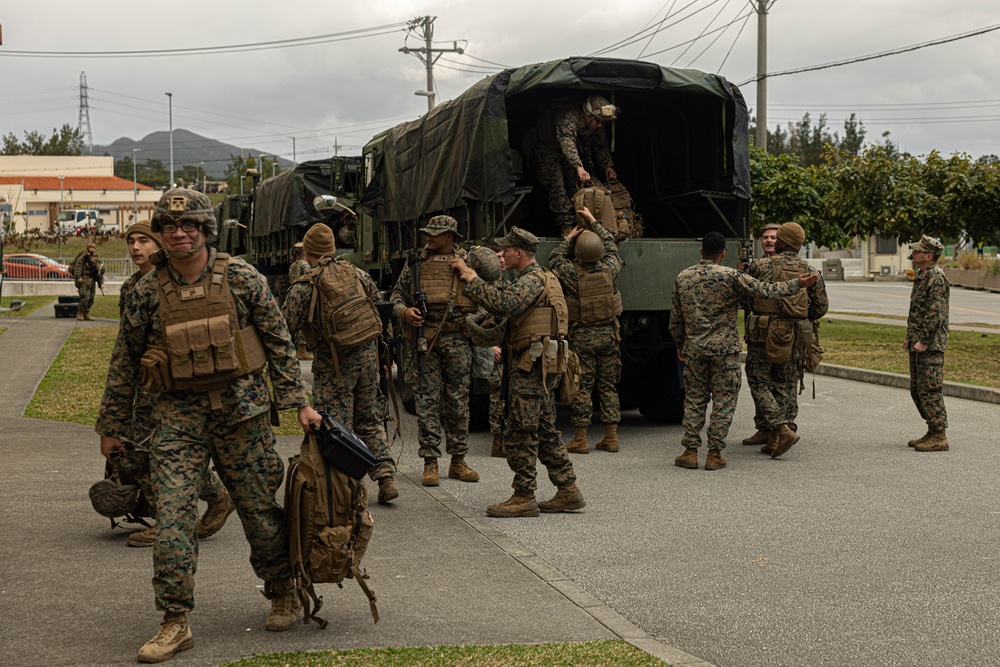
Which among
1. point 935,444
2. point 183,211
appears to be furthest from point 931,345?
point 183,211

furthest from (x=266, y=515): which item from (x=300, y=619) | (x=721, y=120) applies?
(x=721, y=120)

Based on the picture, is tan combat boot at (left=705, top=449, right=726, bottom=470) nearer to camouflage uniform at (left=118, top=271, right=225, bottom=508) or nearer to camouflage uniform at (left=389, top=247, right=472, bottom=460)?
camouflage uniform at (left=389, top=247, right=472, bottom=460)

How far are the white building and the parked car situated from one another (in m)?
33.7

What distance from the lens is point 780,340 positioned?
10422 mm

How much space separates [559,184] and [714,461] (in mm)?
3527

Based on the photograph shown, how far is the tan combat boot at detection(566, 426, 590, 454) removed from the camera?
10.6 metres

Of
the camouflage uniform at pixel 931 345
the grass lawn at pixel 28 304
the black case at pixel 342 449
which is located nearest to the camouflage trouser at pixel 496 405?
the camouflage uniform at pixel 931 345

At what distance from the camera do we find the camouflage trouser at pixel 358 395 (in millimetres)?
8289

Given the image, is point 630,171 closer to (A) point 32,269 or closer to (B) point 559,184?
(B) point 559,184

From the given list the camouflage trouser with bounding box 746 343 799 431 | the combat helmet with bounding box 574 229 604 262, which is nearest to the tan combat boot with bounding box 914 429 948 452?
the camouflage trouser with bounding box 746 343 799 431

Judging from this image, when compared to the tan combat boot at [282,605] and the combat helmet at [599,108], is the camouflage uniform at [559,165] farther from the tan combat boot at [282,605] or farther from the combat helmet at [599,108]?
the tan combat boot at [282,605]

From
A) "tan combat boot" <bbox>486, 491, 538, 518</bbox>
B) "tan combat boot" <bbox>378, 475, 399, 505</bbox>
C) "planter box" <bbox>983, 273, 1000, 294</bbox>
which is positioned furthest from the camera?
"planter box" <bbox>983, 273, 1000, 294</bbox>

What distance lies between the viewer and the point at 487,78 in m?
11.4

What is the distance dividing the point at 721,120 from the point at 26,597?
849 centimetres
